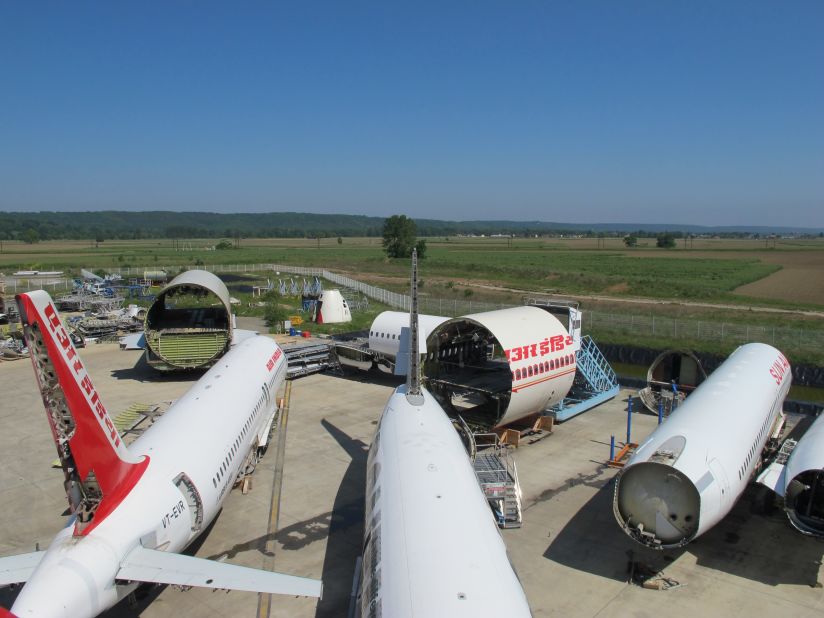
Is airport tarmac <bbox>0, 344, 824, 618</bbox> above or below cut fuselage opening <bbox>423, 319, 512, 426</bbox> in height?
below

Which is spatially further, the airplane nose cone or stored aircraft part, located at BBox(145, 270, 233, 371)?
stored aircraft part, located at BBox(145, 270, 233, 371)

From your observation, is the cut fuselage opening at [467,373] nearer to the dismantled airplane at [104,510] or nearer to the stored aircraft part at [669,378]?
the stored aircraft part at [669,378]

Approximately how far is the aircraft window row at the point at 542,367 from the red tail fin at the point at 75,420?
15813 mm

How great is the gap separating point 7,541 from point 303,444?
1116cm

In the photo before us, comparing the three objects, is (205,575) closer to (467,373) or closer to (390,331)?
(467,373)

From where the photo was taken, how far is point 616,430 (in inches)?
1152

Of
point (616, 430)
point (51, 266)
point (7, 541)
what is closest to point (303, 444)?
point (7, 541)

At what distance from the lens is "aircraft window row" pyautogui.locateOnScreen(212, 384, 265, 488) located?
17.7 m

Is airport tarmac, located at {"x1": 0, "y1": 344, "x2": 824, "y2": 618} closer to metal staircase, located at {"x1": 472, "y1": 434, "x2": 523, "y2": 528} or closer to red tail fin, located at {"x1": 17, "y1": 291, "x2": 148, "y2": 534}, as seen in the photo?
metal staircase, located at {"x1": 472, "y1": 434, "x2": 523, "y2": 528}

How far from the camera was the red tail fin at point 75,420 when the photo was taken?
11.2 metres

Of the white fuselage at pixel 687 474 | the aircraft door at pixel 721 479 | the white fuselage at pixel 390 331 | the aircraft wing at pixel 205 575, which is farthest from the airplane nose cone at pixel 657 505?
the white fuselage at pixel 390 331

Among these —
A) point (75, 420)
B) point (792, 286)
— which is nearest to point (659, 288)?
point (792, 286)

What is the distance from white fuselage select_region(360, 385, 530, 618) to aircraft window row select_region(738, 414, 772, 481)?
25.9 ft

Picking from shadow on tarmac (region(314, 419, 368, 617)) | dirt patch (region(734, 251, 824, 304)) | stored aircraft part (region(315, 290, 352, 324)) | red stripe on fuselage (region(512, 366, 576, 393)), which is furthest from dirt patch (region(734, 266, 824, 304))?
shadow on tarmac (region(314, 419, 368, 617))
